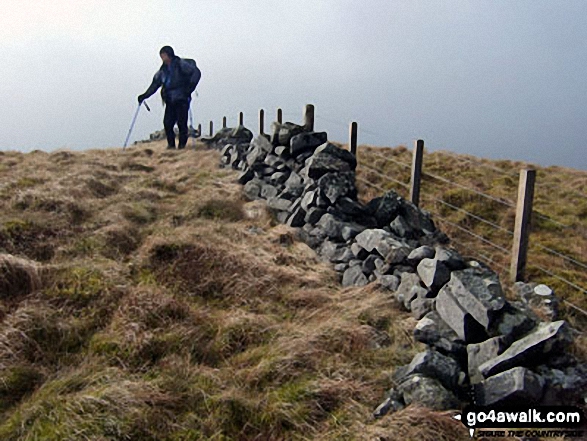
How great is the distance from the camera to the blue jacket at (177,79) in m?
15.3

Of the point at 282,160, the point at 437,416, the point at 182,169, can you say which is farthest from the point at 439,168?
the point at 437,416

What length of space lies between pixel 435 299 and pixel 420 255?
83 centimetres

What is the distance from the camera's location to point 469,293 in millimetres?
4500

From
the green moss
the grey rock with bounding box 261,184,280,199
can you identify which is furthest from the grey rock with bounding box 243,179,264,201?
the green moss

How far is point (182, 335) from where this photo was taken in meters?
4.52

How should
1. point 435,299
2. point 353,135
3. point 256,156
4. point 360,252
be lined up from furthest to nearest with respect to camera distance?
point 256,156, point 353,135, point 360,252, point 435,299

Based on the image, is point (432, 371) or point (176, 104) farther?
point (176, 104)

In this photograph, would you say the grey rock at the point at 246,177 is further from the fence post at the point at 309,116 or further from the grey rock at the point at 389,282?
the grey rock at the point at 389,282

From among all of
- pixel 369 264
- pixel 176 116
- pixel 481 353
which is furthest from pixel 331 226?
pixel 176 116

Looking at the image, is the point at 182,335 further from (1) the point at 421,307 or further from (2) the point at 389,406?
(1) the point at 421,307

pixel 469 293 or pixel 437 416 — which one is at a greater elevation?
pixel 469 293

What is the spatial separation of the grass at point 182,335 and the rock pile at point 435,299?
29 centimetres

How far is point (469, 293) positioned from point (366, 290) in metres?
1.48

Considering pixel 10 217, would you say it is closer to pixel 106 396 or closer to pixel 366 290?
pixel 106 396
